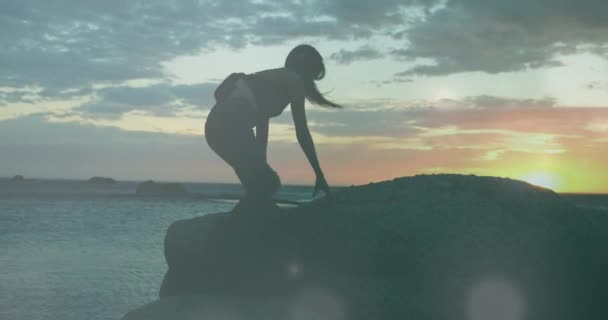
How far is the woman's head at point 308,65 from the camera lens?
5422 millimetres

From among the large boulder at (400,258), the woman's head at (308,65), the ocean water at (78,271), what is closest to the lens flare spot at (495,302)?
the large boulder at (400,258)

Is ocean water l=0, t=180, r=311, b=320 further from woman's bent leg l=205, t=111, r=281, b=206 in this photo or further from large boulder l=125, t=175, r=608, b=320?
woman's bent leg l=205, t=111, r=281, b=206

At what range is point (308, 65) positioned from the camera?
5.43 metres

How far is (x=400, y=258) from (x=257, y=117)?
1818 millimetres

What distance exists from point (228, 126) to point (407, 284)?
6.88 feet

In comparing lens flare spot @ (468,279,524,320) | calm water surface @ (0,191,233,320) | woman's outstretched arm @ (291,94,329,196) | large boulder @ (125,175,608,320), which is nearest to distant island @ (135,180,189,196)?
calm water surface @ (0,191,233,320)

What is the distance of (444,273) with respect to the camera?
4.93 m

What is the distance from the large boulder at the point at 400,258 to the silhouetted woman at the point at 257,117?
1.23ft

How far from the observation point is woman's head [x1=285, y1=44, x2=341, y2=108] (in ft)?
17.8

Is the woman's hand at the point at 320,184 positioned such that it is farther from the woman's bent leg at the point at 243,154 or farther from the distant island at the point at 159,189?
the distant island at the point at 159,189

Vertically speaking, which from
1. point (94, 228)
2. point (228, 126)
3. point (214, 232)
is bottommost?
point (94, 228)

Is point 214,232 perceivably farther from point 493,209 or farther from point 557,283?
point 557,283

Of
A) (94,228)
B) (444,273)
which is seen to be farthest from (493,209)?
(94,228)

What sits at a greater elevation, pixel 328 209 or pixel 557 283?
pixel 328 209
